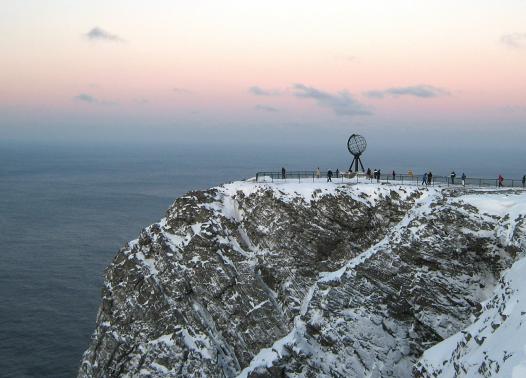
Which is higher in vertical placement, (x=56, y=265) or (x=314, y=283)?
(x=314, y=283)

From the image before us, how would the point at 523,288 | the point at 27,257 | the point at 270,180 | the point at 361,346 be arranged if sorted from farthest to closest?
the point at 27,257 → the point at 270,180 → the point at 361,346 → the point at 523,288

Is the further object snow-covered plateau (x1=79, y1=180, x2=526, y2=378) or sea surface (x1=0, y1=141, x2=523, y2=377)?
sea surface (x1=0, y1=141, x2=523, y2=377)

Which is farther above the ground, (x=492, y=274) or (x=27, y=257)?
(x=492, y=274)

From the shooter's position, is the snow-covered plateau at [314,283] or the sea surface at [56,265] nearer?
the snow-covered plateau at [314,283]

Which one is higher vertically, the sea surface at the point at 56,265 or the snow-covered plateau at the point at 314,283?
the snow-covered plateau at the point at 314,283

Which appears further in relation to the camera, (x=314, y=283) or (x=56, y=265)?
(x=56, y=265)

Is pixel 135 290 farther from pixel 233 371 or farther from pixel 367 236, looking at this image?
pixel 367 236

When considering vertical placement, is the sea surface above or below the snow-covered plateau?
below

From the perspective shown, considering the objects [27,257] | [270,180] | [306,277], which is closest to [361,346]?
[306,277]
